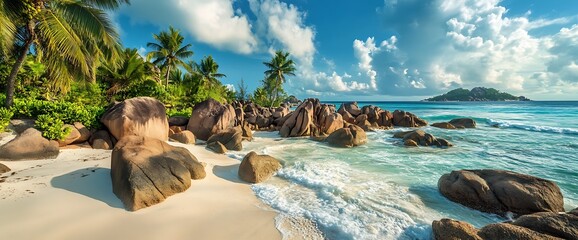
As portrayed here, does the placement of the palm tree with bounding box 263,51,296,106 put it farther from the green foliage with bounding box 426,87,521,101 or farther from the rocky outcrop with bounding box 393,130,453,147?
the green foliage with bounding box 426,87,521,101

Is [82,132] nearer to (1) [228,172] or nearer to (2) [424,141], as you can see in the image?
(1) [228,172]

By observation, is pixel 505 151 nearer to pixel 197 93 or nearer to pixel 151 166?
pixel 151 166

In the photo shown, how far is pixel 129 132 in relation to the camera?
9.41 metres

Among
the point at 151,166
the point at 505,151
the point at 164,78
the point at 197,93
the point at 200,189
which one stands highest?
the point at 164,78

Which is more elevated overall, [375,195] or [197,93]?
[197,93]

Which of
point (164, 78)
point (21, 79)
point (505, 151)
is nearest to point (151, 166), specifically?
point (21, 79)

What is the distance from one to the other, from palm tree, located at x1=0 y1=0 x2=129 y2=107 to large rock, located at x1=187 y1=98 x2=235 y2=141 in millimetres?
5429

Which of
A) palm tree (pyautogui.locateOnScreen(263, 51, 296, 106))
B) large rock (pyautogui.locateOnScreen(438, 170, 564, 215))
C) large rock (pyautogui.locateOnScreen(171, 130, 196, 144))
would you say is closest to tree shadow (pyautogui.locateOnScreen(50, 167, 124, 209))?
large rock (pyautogui.locateOnScreen(171, 130, 196, 144))

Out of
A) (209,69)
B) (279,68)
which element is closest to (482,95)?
(279,68)

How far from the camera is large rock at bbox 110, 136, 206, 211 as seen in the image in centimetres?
477

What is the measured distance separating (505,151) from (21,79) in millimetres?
26585

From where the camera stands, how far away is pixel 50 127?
822cm

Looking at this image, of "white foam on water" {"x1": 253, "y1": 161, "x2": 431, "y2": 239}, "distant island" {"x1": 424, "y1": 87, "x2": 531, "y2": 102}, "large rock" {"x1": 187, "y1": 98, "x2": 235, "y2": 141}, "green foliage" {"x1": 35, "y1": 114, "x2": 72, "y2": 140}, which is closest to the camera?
"white foam on water" {"x1": 253, "y1": 161, "x2": 431, "y2": 239}

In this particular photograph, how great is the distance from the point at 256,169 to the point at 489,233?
535 cm
